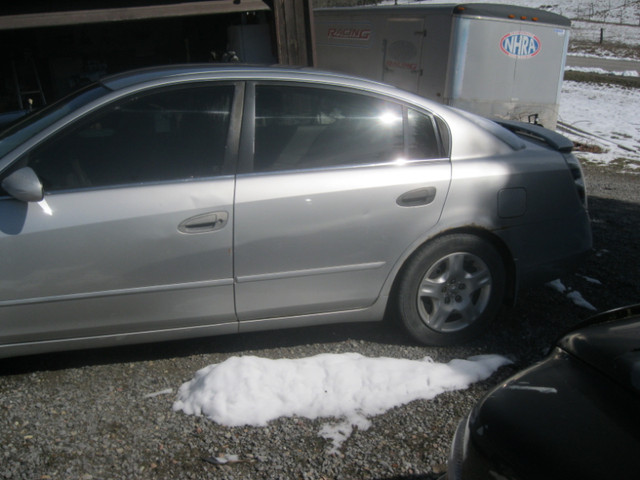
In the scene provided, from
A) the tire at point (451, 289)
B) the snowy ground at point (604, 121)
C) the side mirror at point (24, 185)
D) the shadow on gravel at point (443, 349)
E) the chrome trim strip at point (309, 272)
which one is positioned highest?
the side mirror at point (24, 185)

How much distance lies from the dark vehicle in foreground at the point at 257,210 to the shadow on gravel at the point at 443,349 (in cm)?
24

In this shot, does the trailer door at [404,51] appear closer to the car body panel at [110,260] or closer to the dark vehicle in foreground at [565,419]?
the car body panel at [110,260]

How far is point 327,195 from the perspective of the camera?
3146 mm

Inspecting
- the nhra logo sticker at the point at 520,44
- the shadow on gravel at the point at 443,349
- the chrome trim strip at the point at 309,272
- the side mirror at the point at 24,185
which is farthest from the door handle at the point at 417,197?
the nhra logo sticker at the point at 520,44

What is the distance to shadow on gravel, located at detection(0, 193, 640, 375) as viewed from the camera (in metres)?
3.44

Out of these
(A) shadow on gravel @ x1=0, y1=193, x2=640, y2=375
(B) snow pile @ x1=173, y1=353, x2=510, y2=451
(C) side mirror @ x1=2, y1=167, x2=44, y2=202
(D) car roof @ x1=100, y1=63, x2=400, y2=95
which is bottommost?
(A) shadow on gravel @ x1=0, y1=193, x2=640, y2=375

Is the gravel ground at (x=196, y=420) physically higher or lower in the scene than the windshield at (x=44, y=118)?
lower

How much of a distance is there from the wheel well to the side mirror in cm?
190

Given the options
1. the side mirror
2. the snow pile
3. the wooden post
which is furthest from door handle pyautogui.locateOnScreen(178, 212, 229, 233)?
the wooden post

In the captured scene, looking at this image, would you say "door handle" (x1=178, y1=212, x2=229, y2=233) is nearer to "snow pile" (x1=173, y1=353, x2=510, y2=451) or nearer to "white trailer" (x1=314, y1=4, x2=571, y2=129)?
"snow pile" (x1=173, y1=353, x2=510, y2=451)

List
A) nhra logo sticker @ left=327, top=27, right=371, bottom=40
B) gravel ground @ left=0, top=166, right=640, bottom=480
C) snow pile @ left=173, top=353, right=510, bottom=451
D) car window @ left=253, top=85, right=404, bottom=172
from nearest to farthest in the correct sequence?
1. gravel ground @ left=0, top=166, right=640, bottom=480
2. snow pile @ left=173, top=353, right=510, bottom=451
3. car window @ left=253, top=85, right=404, bottom=172
4. nhra logo sticker @ left=327, top=27, right=371, bottom=40

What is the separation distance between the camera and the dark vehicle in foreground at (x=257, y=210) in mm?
2904

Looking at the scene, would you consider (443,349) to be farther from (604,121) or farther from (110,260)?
(604,121)

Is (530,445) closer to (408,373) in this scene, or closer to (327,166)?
(408,373)
